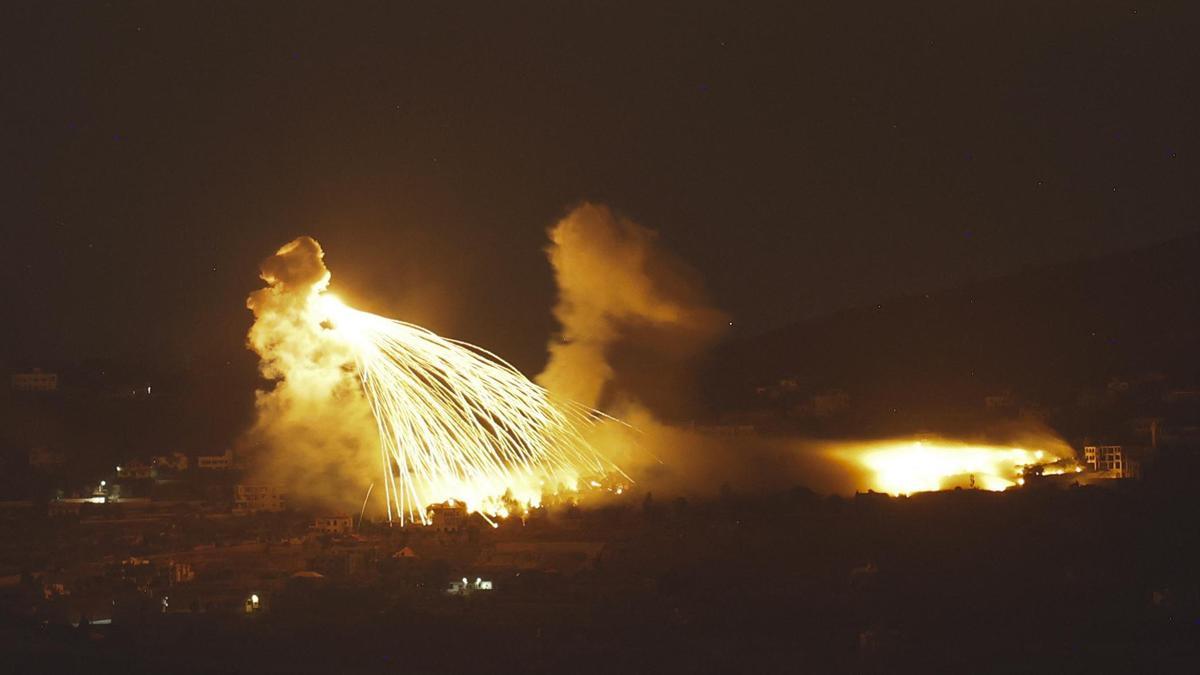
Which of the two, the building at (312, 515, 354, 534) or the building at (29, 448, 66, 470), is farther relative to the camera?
the building at (29, 448, 66, 470)

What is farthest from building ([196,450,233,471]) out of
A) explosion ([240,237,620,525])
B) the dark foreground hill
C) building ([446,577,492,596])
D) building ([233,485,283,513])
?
building ([446,577,492,596])

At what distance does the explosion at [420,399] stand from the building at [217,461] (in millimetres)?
4775

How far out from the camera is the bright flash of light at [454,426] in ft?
86.3

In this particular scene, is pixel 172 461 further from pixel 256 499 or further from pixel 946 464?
pixel 946 464

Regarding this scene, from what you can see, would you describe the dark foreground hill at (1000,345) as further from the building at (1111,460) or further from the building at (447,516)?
the building at (447,516)

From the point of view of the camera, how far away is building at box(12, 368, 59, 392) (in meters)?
39.2

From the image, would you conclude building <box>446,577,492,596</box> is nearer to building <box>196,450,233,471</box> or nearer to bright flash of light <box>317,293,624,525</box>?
bright flash of light <box>317,293,624,525</box>

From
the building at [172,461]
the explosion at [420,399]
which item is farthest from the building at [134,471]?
the explosion at [420,399]

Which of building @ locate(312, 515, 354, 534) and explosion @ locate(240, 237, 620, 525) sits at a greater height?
explosion @ locate(240, 237, 620, 525)

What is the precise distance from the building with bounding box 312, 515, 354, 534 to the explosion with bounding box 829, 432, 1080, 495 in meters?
8.39

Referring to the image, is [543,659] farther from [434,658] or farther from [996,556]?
[996,556]

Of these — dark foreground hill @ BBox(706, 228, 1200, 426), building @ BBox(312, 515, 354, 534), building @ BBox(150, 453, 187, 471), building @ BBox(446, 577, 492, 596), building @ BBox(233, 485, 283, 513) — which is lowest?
building @ BBox(446, 577, 492, 596)

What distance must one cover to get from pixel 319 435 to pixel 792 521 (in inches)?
348

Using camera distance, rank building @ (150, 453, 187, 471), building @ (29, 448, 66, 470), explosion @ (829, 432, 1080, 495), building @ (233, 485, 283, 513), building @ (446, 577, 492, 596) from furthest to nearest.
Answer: building @ (150, 453, 187, 471) → building @ (29, 448, 66, 470) → building @ (233, 485, 283, 513) → explosion @ (829, 432, 1080, 495) → building @ (446, 577, 492, 596)
